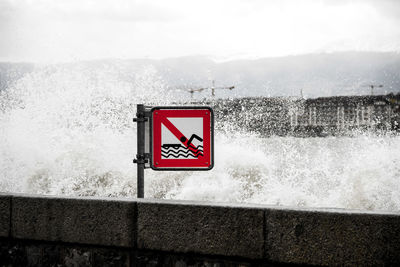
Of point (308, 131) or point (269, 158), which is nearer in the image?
point (269, 158)

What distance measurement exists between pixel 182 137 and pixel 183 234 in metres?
0.88

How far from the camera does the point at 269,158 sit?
12.7 metres

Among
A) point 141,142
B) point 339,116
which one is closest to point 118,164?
point 141,142

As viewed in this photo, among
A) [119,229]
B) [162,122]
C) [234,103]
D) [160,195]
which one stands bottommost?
[160,195]

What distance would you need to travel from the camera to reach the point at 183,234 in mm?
3305

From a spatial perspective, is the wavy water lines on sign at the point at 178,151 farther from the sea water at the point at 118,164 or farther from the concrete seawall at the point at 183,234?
the sea water at the point at 118,164

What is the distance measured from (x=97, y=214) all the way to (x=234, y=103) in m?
23.8

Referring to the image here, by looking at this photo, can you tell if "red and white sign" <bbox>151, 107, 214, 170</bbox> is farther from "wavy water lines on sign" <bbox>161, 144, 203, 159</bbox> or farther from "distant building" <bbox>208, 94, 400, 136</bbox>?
"distant building" <bbox>208, 94, 400, 136</bbox>

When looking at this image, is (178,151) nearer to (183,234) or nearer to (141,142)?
(141,142)

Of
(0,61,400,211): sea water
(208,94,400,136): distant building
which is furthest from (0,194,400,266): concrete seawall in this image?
(208,94,400,136): distant building

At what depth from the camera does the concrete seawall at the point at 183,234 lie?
9.60 feet

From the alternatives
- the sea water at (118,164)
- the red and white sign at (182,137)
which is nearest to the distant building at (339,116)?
the sea water at (118,164)

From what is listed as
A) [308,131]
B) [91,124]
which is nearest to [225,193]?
[91,124]

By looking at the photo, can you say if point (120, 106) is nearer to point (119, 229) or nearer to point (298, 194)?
point (298, 194)
